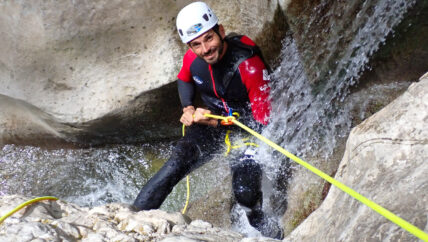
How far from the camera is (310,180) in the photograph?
9.96 ft

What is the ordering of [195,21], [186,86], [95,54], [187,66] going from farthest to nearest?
[95,54], [186,86], [187,66], [195,21]

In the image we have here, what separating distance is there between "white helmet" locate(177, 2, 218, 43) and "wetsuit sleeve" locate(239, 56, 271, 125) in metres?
0.38

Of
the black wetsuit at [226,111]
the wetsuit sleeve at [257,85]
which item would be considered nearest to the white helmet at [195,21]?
the black wetsuit at [226,111]

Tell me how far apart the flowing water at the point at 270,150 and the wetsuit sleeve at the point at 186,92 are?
0.68 m

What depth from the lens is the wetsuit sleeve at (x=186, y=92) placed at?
3.04 m

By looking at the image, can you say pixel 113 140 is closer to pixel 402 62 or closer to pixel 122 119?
pixel 122 119

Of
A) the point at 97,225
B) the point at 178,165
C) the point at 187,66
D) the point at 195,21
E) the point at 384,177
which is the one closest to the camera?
the point at 384,177

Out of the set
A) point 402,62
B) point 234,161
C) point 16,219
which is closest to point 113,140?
point 234,161

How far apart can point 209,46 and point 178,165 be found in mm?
923

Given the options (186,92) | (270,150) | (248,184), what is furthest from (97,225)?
(270,150)

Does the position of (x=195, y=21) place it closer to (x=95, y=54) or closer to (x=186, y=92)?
(x=186, y=92)

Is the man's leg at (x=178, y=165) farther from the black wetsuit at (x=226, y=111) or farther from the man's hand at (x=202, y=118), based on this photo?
the man's hand at (x=202, y=118)

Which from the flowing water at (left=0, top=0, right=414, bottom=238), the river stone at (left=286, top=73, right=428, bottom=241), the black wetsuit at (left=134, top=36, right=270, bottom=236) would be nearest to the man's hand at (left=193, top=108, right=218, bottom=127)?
the black wetsuit at (left=134, top=36, right=270, bottom=236)

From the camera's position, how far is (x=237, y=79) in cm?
271
